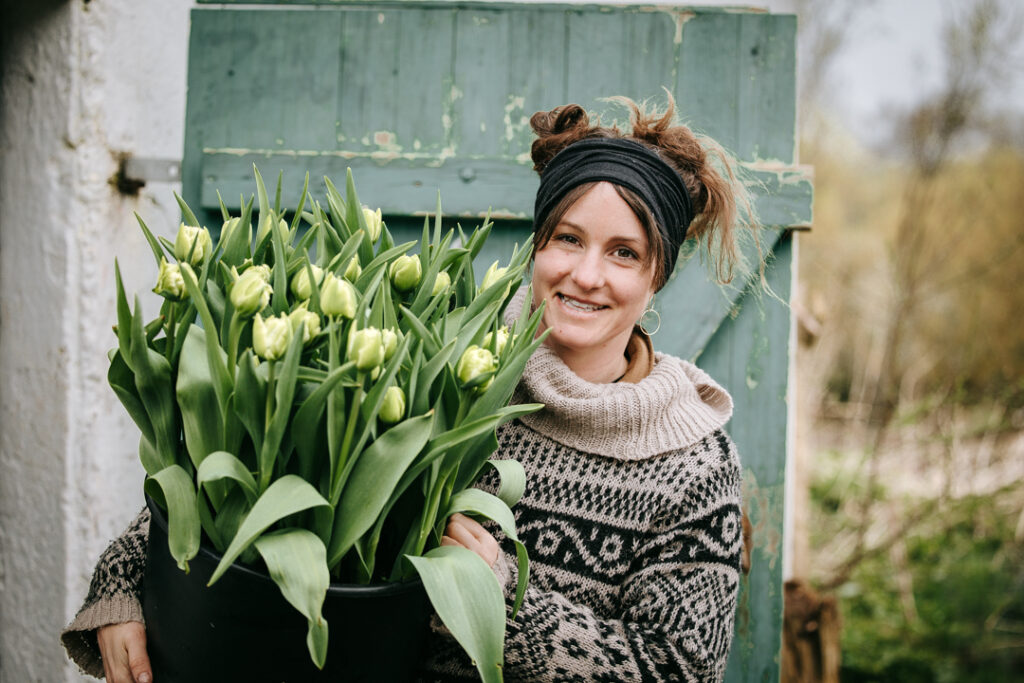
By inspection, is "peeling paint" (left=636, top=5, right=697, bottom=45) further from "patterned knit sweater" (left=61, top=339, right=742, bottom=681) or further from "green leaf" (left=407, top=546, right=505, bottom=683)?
"green leaf" (left=407, top=546, right=505, bottom=683)

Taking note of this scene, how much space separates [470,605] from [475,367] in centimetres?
22

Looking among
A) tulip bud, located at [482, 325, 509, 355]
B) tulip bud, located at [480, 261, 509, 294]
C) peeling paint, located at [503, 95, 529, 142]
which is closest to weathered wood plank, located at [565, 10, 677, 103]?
peeling paint, located at [503, 95, 529, 142]

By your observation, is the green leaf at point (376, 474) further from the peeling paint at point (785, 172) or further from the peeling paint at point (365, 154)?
the peeling paint at point (785, 172)

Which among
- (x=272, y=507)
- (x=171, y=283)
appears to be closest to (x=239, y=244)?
(x=171, y=283)

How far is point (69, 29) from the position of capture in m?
1.67

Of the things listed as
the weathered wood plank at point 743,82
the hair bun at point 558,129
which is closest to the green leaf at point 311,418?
the hair bun at point 558,129

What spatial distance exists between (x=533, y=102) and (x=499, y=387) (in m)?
1.09

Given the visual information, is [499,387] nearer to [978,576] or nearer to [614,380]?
[614,380]

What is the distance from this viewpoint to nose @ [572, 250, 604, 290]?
115cm

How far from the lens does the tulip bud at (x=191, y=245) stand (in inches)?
30.3

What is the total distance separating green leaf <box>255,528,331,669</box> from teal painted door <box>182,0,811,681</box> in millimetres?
1096

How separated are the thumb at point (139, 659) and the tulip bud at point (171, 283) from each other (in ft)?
1.42

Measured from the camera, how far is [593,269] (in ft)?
3.80

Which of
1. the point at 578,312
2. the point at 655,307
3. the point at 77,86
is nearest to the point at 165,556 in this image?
the point at 578,312
